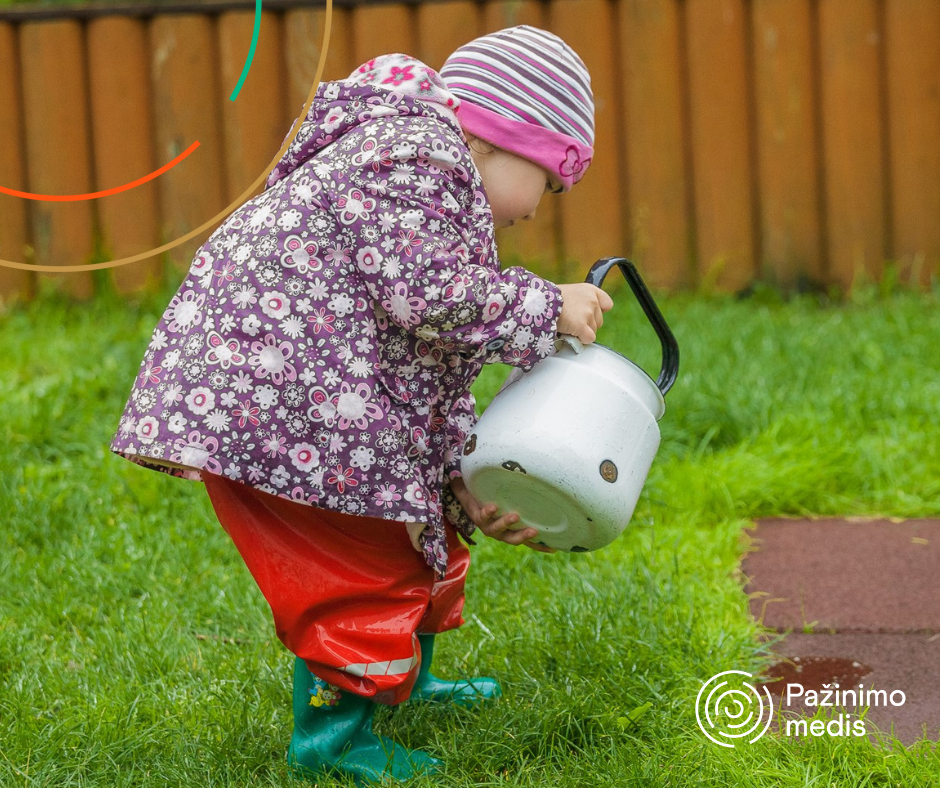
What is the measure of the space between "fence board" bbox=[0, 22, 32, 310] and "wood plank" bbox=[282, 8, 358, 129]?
1.20 meters

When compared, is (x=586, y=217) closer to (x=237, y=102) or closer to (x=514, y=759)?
(x=237, y=102)

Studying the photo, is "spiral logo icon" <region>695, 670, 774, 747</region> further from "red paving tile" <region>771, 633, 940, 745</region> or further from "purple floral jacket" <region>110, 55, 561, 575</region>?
"purple floral jacket" <region>110, 55, 561, 575</region>

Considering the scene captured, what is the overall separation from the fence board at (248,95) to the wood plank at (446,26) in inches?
26.1

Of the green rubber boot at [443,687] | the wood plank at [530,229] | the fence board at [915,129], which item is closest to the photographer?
the green rubber boot at [443,687]

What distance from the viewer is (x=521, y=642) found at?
248 cm

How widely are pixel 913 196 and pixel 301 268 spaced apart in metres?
4.24

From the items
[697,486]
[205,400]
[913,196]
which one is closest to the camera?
[205,400]

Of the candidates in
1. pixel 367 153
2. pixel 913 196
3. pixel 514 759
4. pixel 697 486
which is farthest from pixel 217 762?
pixel 913 196

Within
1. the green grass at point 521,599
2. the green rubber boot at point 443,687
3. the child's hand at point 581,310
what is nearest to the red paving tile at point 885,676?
the green grass at point 521,599

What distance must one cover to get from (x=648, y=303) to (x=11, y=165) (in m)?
4.21

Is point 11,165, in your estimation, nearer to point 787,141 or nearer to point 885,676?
point 787,141

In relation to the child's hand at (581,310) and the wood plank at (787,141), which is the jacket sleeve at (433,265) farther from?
the wood plank at (787,141)

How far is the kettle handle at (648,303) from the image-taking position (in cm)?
207

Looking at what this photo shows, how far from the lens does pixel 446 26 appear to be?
17.9 ft
